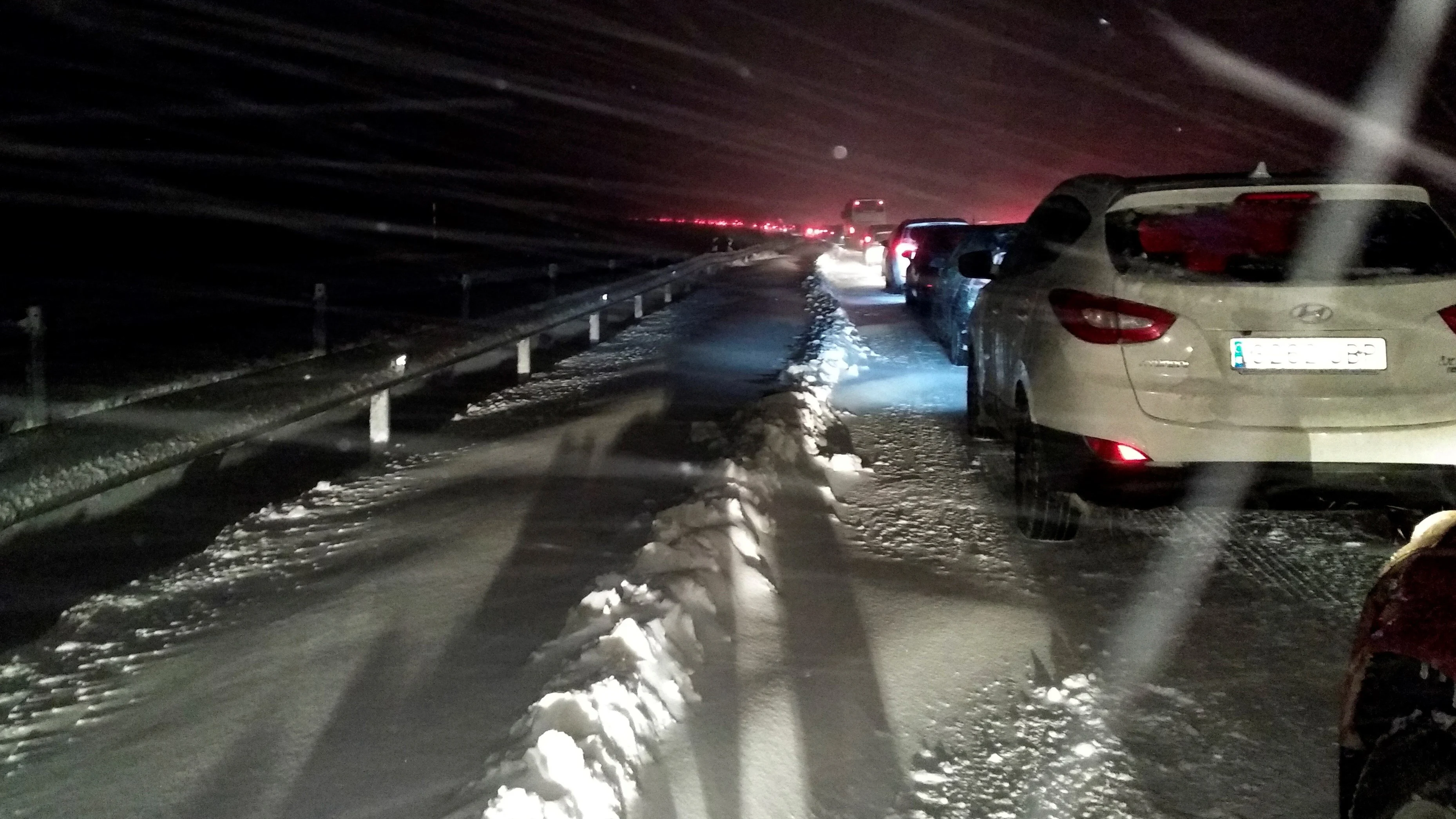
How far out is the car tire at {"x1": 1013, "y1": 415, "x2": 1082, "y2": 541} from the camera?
5.73m

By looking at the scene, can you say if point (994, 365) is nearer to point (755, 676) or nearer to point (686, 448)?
point (686, 448)

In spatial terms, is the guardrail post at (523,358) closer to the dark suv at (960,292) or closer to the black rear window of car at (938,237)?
the dark suv at (960,292)

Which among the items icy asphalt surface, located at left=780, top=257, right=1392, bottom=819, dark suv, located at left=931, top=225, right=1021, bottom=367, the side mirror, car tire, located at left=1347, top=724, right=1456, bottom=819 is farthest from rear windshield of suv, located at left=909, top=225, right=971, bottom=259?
car tire, located at left=1347, top=724, right=1456, bottom=819

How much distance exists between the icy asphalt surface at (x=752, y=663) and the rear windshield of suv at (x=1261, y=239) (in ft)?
5.03

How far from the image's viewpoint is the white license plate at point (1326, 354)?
4.91m

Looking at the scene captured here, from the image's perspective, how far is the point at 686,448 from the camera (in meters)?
8.71

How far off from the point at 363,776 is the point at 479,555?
7.67 feet

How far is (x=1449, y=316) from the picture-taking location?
16.1ft

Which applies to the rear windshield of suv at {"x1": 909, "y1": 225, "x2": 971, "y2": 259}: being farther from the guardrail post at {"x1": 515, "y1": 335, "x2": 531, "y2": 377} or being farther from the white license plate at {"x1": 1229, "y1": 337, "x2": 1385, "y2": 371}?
the white license plate at {"x1": 1229, "y1": 337, "x2": 1385, "y2": 371}

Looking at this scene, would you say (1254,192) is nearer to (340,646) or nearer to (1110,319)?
(1110,319)

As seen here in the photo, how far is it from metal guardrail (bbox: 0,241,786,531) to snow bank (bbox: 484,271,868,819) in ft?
8.58

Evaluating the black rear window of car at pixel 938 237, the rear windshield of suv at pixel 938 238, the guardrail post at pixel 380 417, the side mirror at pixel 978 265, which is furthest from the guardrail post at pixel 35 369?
the black rear window of car at pixel 938 237

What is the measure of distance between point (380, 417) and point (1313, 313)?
21.4 feet

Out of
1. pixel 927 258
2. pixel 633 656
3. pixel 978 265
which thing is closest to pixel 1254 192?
pixel 978 265
